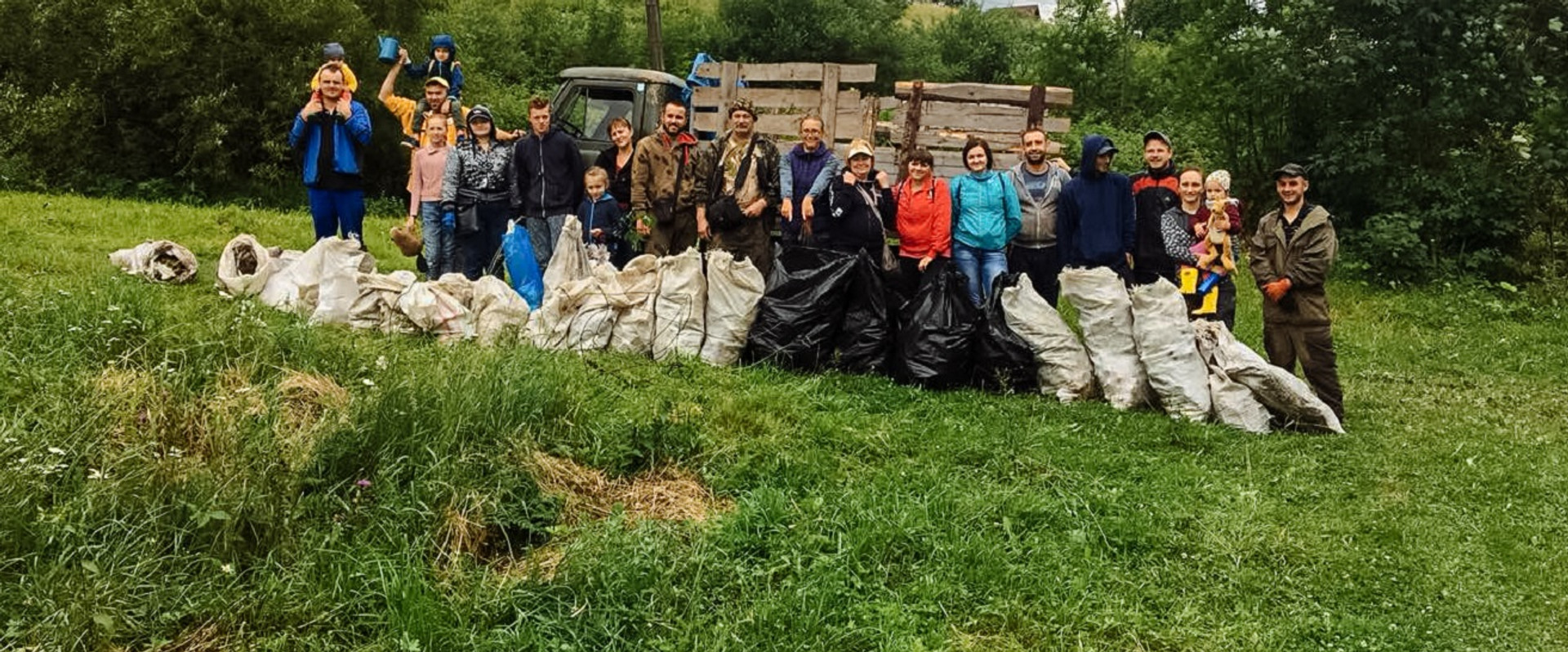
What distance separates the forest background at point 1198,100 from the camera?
9.91 metres

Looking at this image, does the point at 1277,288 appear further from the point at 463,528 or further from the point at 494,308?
the point at 463,528

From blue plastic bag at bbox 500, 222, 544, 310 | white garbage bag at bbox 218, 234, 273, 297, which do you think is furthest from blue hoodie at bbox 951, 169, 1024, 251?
white garbage bag at bbox 218, 234, 273, 297

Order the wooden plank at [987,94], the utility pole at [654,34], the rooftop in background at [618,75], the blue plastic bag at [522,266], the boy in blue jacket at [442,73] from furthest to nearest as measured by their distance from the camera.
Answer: the utility pole at [654,34], the rooftop in background at [618,75], the wooden plank at [987,94], the boy in blue jacket at [442,73], the blue plastic bag at [522,266]

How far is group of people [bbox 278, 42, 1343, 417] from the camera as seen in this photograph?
5.62 metres

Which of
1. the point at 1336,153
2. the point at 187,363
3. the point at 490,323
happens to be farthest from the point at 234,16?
the point at 1336,153

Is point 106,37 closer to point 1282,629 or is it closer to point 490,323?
point 490,323

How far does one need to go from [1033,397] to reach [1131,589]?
2.11 m

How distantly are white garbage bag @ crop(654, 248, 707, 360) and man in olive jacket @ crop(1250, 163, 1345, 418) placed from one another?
2964 millimetres

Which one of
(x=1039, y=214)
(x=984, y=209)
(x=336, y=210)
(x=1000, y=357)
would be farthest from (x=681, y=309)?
(x=336, y=210)

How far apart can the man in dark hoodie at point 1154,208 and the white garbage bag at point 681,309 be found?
248cm

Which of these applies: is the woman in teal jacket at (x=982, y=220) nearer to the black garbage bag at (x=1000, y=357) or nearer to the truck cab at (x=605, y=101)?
the black garbage bag at (x=1000, y=357)

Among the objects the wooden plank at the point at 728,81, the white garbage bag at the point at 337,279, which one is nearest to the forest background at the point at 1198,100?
the wooden plank at the point at 728,81

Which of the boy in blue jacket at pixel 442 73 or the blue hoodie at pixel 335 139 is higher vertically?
the boy in blue jacket at pixel 442 73

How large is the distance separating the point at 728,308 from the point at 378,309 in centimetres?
193
